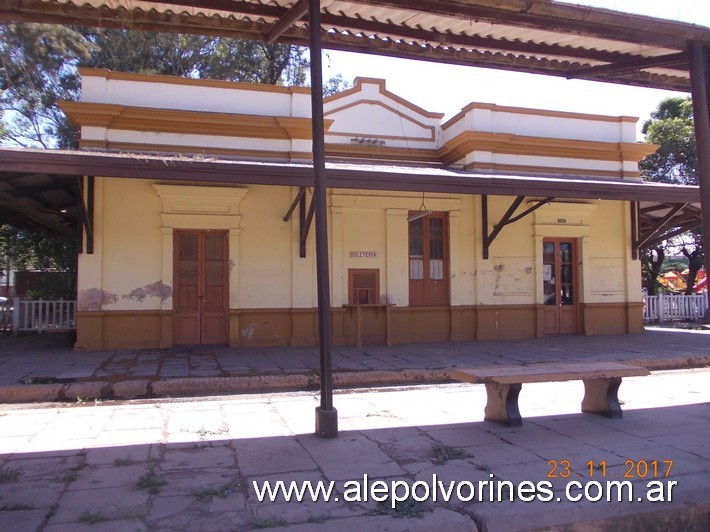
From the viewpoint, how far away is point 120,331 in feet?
37.2

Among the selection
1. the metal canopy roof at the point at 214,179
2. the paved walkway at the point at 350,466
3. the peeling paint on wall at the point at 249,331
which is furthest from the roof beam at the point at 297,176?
the paved walkway at the point at 350,466

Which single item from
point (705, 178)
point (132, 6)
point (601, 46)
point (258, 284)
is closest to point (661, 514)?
point (705, 178)

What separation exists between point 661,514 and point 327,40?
557cm

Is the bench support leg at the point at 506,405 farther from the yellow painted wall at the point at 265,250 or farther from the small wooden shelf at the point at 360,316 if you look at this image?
the yellow painted wall at the point at 265,250

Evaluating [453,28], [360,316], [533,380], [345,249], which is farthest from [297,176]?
Result: [533,380]

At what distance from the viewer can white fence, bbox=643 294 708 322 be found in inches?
717

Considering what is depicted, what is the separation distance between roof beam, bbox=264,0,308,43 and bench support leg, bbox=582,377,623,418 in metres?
5.19

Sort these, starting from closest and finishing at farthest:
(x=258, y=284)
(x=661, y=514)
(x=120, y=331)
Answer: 1. (x=661, y=514)
2. (x=120, y=331)
3. (x=258, y=284)

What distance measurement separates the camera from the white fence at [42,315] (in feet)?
45.4

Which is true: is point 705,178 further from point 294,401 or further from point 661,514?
point 294,401

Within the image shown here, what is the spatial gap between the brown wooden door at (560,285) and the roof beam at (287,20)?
396 inches

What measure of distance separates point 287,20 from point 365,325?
25.5 feet

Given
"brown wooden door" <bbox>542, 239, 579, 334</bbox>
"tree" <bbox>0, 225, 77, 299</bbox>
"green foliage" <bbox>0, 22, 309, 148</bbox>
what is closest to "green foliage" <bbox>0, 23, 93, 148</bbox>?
"green foliage" <bbox>0, 22, 309, 148</bbox>

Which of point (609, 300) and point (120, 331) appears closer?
point (120, 331)
